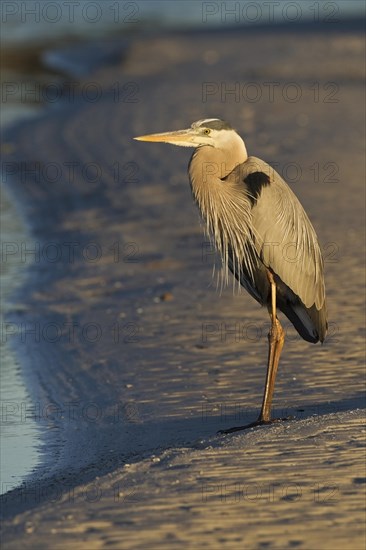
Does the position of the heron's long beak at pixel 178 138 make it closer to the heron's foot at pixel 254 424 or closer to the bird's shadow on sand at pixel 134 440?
the bird's shadow on sand at pixel 134 440

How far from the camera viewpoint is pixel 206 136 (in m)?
7.95

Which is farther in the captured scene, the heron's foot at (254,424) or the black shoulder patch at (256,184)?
the black shoulder patch at (256,184)

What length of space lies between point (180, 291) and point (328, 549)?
5.73 meters

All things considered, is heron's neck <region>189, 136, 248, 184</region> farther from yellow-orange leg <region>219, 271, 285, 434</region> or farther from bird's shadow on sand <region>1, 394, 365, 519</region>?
bird's shadow on sand <region>1, 394, 365, 519</region>

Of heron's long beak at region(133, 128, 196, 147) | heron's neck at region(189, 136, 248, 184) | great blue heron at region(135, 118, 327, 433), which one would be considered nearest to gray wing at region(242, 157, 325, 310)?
great blue heron at region(135, 118, 327, 433)

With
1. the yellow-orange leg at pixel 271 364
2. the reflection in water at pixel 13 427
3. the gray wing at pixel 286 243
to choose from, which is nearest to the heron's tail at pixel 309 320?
the gray wing at pixel 286 243

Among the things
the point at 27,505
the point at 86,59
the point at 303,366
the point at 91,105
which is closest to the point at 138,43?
the point at 86,59

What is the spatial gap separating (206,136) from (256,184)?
1.53 feet

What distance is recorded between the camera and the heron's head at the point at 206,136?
792 centimetres

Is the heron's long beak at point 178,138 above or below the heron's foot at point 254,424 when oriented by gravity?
above

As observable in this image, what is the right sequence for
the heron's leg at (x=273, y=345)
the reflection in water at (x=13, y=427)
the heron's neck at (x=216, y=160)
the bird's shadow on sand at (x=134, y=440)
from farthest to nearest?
the heron's neck at (x=216, y=160), the heron's leg at (x=273, y=345), the reflection in water at (x=13, y=427), the bird's shadow on sand at (x=134, y=440)

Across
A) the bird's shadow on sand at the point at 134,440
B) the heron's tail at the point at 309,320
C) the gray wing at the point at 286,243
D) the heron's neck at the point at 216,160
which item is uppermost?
the heron's neck at the point at 216,160

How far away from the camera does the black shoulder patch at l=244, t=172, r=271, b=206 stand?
25.6ft

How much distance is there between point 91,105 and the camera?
2102 centimetres
